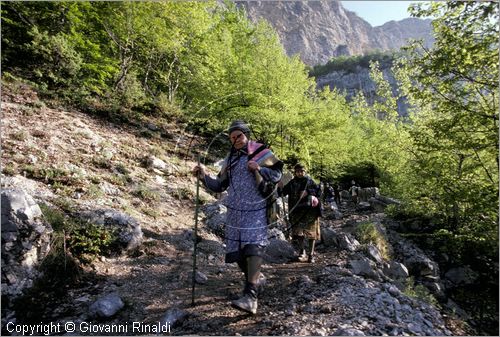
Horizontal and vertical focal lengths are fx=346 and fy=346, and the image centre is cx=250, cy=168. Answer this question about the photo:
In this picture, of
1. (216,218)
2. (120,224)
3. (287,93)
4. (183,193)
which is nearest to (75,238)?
(120,224)

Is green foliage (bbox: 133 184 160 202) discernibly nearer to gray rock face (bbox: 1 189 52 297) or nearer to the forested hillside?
the forested hillside

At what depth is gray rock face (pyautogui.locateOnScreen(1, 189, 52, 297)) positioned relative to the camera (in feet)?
15.8

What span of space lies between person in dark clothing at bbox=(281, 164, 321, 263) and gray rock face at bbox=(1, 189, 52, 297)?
15.8 ft

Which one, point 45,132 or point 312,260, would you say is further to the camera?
point 45,132

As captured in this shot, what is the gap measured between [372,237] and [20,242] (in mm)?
8407

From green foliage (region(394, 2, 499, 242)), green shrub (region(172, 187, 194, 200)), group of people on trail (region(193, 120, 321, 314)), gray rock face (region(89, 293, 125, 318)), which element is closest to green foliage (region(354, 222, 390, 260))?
green foliage (region(394, 2, 499, 242))

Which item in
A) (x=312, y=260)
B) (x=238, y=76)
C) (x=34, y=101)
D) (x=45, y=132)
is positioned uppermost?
(x=238, y=76)

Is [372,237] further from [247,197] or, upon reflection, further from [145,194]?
[145,194]

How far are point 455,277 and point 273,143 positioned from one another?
8470 mm

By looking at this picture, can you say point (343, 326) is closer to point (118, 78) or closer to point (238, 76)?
point (238, 76)

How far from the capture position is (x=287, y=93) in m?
15.0

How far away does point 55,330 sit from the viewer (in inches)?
171

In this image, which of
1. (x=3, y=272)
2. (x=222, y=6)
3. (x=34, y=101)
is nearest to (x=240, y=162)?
(x=3, y=272)

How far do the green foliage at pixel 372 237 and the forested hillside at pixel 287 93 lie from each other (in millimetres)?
1382
